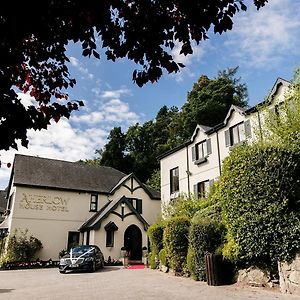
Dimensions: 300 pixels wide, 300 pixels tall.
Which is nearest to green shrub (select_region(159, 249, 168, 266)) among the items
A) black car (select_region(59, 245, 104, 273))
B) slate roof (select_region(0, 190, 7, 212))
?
black car (select_region(59, 245, 104, 273))

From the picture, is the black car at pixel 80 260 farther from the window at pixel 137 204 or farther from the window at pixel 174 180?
the window at pixel 137 204

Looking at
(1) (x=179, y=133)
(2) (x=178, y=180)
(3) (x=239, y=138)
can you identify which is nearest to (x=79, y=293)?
(3) (x=239, y=138)

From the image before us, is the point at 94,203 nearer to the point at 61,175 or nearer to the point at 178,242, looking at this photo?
the point at 61,175

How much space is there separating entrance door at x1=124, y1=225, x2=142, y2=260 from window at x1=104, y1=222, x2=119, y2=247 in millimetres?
1736

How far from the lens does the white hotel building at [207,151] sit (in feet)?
60.4

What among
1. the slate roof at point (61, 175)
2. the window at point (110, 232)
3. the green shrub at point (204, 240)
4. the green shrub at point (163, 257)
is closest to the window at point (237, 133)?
the green shrub at point (163, 257)

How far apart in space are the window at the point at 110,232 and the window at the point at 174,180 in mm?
5650

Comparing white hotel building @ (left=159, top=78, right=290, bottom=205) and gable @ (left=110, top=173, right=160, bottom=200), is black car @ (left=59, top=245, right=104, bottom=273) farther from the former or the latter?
gable @ (left=110, top=173, right=160, bottom=200)

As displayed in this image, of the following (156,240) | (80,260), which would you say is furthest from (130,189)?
(80,260)

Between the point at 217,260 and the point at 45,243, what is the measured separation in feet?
63.2

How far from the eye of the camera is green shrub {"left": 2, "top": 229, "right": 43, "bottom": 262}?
24109mm

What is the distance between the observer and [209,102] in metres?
41.1

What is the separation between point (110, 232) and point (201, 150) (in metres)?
10.2

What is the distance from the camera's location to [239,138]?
66.1ft
